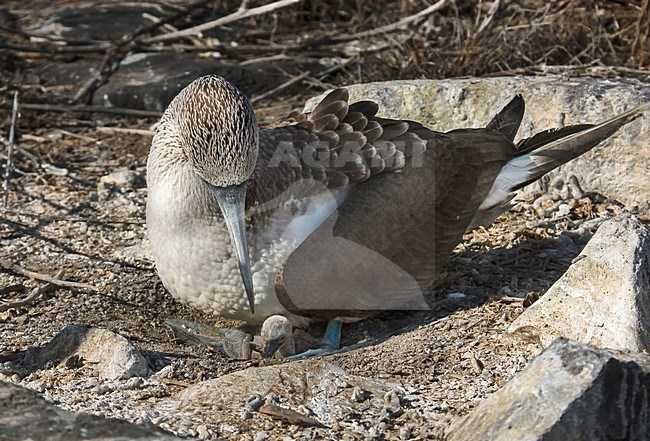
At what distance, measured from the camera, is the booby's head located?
4727mm

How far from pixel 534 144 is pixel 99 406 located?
287 centimetres

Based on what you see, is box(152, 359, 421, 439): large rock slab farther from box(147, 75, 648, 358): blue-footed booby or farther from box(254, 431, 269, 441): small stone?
box(147, 75, 648, 358): blue-footed booby

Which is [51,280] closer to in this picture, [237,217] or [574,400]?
[237,217]

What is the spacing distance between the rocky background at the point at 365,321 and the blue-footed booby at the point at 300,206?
0.29m

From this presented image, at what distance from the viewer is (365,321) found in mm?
5555

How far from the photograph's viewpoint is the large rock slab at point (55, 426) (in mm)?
3357

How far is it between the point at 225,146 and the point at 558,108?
9.19 ft

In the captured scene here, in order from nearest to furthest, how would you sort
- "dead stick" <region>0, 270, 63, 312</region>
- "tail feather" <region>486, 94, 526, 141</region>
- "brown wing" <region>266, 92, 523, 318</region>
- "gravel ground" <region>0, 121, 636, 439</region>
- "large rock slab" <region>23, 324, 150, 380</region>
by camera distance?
"gravel ground" <region>0, 121, 636, 439</region>, "large rock slab" <region>23, 324, 150, 380</region>, "brown wing" <region>266, 92, 523, 318</region>, "dead stick" <region>0, 270, 63, 312</region>, "tail feather" <region>486, 94, 526, 141</region>

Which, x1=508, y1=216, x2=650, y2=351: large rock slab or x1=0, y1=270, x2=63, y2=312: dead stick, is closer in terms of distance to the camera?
x1=508, y1=216, x2=650, y2=351: large rock slab

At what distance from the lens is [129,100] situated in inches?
338

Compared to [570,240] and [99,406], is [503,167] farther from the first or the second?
[99,406]

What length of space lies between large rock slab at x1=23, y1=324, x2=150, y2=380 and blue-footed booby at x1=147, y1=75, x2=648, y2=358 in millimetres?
545

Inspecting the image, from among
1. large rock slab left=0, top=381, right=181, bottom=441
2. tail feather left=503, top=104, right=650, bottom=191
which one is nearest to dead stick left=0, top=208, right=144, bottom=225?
tail feather left=503, top=104, right=650, bottom=191

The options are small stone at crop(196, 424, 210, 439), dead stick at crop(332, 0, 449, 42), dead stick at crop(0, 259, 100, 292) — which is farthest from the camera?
dead stick at crop(332, 0, 449, 42)
